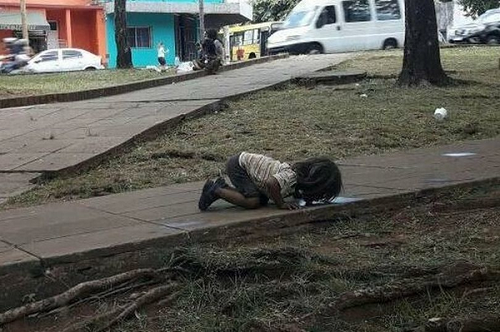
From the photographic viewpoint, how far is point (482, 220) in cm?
482

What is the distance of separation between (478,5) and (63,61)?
23.4 meters

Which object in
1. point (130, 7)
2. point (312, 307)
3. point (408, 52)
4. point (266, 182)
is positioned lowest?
point (312, 307)

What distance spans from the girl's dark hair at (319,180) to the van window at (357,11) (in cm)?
2152

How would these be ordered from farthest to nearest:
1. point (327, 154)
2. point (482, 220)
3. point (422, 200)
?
point (327, 154) → point (422, 200) → point (482, 220)

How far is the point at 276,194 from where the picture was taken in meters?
4.82

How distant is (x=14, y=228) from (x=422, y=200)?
2.91 m

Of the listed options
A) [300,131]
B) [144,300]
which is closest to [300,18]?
[300,131]

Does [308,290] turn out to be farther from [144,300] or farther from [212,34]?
[212,34]

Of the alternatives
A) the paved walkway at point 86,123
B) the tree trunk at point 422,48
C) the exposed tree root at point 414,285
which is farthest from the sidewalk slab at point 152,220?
the tree trunk at point 422,48

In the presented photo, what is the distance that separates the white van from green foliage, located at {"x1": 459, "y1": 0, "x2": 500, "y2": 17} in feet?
49.5

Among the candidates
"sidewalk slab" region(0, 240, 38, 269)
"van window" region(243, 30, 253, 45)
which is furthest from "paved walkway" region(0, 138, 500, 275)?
"van window" region(243, 30, 253, 45)

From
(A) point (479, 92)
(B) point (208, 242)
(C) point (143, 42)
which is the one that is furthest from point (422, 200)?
(C) point (143, 42)

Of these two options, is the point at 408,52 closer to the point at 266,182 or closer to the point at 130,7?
the point at 266,182

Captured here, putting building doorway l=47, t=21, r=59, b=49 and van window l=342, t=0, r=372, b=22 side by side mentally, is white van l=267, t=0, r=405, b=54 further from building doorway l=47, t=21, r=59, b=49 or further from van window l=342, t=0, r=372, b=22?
building doorway l=47, t=21, r=59, b=49
